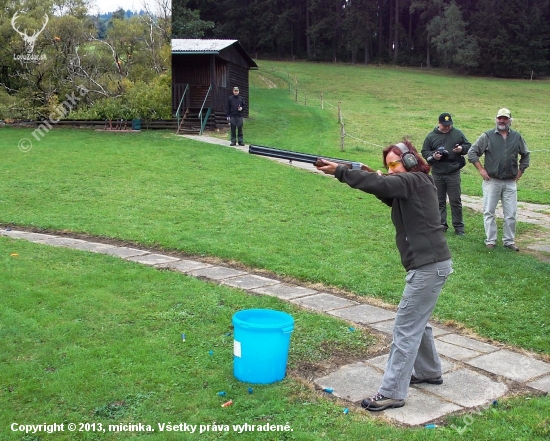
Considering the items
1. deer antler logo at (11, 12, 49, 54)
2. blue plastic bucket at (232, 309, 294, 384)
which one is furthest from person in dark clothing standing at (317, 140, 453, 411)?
deer antler logo at (11, 12, 49, 54)

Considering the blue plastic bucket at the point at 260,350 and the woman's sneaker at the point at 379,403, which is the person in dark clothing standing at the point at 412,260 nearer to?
the woman's sneaker at the point at 379,403

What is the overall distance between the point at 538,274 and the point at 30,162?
13.6 metres

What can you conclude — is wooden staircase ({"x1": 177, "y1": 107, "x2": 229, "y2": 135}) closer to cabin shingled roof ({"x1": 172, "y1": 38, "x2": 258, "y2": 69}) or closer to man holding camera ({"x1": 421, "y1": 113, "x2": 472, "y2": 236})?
cabin shingled roof ({"x1": 172, "y1": 38, "x2": 258, "y2": 69})

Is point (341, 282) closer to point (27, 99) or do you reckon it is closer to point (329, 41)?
point (329, 41)

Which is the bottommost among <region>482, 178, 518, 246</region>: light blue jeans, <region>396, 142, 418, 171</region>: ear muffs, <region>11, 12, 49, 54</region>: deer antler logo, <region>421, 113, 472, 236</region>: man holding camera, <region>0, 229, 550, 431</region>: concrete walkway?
<region>0, 229, 550, 431</region>: concrete walkway

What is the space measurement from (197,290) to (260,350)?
2.43m

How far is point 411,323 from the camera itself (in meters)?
4.54

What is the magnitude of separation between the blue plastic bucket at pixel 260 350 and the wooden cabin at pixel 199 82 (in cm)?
1988

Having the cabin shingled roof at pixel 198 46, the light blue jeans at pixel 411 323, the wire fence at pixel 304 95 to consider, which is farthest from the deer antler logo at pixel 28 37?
the light blue jeans at pixel 411 323

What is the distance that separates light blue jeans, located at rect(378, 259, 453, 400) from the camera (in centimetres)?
448

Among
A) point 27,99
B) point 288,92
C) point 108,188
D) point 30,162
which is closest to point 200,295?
point 108,188

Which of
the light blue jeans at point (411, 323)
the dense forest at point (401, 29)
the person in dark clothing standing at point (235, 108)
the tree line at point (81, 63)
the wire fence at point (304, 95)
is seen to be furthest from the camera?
the wire fence at point (304, 95)

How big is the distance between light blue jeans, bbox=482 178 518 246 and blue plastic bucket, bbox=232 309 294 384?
5554 millimetres

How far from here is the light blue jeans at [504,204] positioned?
9.27 m
